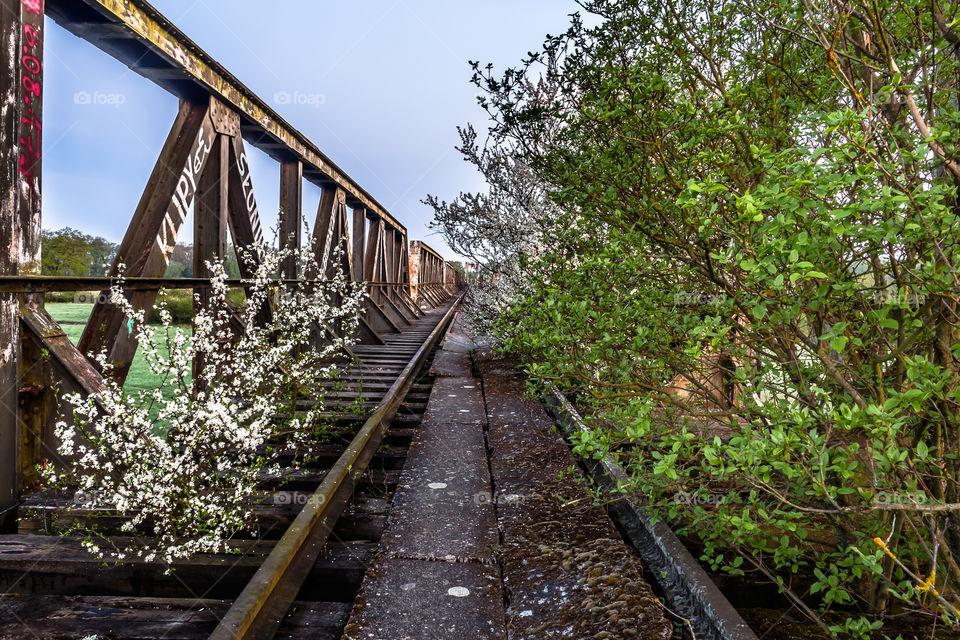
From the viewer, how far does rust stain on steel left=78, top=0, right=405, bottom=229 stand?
3385 mm

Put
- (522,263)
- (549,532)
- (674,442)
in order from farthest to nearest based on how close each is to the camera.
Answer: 1. (522,263)
2. (549,532)
3. (674,442)

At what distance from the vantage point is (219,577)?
91.4 inches

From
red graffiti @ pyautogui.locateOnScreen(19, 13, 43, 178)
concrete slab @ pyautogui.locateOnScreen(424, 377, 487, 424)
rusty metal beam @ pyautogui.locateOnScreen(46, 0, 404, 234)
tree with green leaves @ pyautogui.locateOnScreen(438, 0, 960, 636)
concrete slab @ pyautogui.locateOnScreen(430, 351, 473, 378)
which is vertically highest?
rusty metal beam @ pyautogui.locateOnScreen(46, 0, 404, 234)

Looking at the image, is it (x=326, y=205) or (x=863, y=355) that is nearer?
(x=863, y=355)

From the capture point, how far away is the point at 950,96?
2.13 metres

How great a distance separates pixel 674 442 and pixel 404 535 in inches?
55.4

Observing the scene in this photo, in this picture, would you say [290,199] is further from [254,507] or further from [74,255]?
[254,507]

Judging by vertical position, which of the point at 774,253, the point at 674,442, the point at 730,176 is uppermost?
the point at 730,176

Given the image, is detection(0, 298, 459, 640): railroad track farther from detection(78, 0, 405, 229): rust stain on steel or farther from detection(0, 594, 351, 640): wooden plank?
detection(78, 0, 405, 229): rust stain on steel

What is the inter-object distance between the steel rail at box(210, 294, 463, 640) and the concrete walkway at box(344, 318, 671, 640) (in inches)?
10.8

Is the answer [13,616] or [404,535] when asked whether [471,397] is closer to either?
[404,535]

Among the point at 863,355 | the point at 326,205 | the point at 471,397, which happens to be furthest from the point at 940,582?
the point at 326,205

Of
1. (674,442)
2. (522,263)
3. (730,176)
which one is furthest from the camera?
(522,263)

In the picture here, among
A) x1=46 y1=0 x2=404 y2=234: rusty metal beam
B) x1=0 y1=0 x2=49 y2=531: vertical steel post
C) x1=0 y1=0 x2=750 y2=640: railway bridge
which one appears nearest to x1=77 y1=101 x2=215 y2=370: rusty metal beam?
x1=0 y1=0 x2=750 y2=640: railway bridge
